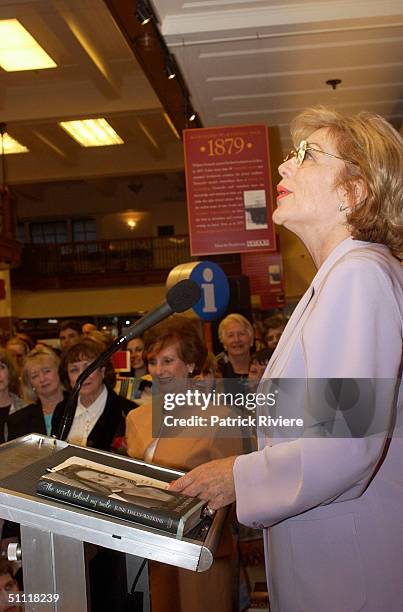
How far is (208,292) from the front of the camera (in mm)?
5449

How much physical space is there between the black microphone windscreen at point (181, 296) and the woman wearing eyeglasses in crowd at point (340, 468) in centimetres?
40

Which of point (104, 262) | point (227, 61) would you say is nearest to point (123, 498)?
point (227, 61)

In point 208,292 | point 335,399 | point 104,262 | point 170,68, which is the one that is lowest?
point 335,399

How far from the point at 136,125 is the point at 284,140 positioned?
4.75 meters

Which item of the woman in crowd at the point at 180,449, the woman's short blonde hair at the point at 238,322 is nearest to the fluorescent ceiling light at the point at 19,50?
the woman's short blonde hair at the point at 238,322

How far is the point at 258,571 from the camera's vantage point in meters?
5.06

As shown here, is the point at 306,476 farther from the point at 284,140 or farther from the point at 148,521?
the point at 284,140

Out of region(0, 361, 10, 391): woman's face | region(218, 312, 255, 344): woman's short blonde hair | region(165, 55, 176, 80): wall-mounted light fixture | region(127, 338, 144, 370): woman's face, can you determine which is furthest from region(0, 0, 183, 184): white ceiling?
region(0, 361, 10, 391): woman's face

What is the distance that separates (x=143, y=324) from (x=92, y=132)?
11.2m

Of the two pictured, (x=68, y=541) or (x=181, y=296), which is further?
(x=181, y=296)

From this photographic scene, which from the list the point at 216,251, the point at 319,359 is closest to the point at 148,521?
the point at 319,359

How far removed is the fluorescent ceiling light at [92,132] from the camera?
12.0 metres

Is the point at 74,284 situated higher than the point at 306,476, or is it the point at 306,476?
the point at 74,284

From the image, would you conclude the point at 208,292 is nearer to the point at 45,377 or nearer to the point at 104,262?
the point at 45,377
